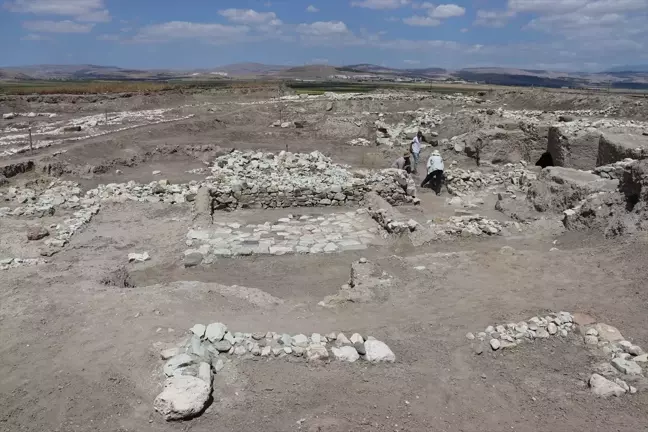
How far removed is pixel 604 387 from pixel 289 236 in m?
6.56

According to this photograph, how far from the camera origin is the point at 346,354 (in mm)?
Result: 5047

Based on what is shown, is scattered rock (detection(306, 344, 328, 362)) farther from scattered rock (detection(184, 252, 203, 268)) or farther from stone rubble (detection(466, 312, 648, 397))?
scattered rock (detection(184, 252, 203, 268))

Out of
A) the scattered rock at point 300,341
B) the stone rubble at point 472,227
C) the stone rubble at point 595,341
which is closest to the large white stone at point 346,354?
the scattered rock at point 300,341

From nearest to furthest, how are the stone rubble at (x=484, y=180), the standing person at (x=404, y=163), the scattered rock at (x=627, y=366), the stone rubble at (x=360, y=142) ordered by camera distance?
the scattered rock at (x=627, y=366) < the stone rubble at (x=484, y=180) < the standing person at (x=404, y=163) < the stone rubble at (x=360, y=142)

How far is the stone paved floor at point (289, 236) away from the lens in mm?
9062

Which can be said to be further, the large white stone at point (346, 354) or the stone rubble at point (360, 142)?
the stone rubble at point (360, 142)

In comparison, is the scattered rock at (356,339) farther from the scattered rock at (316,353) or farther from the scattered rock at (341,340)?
the scattered rock at (316,353)

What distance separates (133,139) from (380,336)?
17.5m

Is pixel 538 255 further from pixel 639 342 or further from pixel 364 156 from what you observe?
pixel 364 156

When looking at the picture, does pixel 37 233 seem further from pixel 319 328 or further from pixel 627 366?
pixel 627 366

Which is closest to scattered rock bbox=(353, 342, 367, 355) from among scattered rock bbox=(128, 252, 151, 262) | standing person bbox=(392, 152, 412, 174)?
scattered rock bbox=(128, 252, 151, 262)

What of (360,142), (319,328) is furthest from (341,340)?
(360,142)

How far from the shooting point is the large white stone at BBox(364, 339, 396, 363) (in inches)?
197

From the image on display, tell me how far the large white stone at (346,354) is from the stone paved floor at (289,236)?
159 inches
